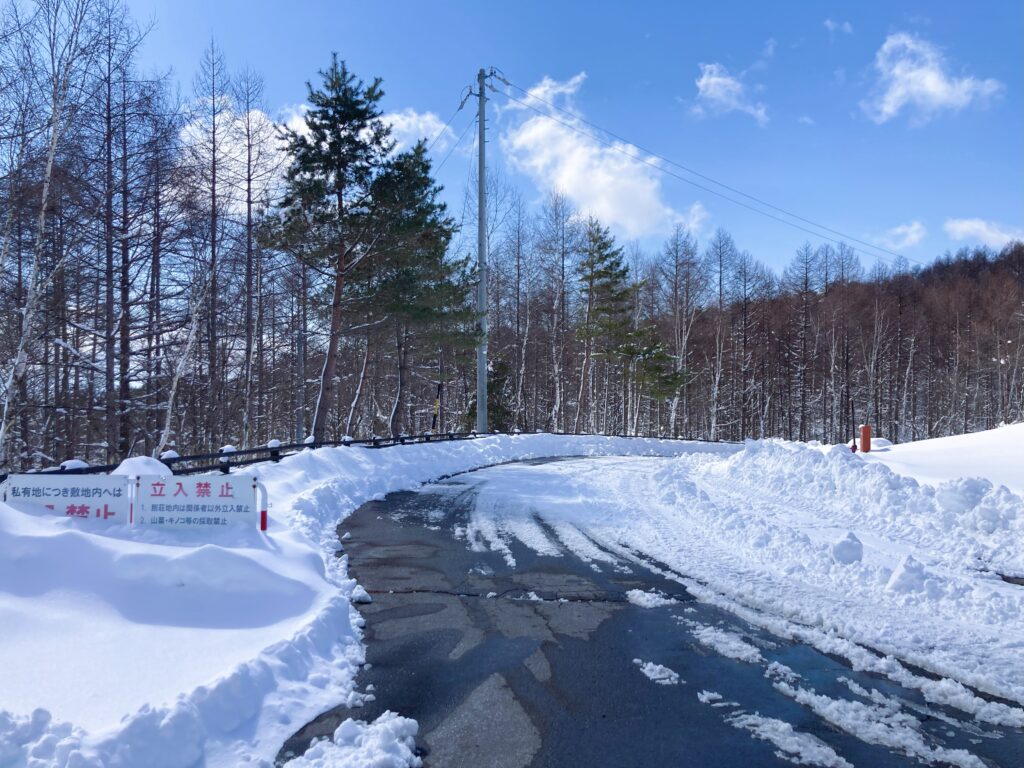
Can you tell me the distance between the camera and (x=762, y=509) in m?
10.6

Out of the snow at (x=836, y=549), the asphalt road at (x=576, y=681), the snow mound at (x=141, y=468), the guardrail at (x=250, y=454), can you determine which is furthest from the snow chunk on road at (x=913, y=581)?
the guardrail at (x=250, y=454)

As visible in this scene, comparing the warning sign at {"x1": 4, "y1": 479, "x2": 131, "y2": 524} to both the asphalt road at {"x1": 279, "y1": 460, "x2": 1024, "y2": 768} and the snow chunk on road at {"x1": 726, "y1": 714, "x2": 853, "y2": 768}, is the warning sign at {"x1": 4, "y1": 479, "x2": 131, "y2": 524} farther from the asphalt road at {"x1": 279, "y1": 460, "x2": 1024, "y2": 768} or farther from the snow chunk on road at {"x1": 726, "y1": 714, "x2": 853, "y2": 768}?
the snow chunk on road at {"x1": 726, "y1": 714, "x2": 853, "y2": 768}

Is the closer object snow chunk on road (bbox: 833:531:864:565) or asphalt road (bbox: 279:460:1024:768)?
asphalt road (bbox: 279:460:1024:768)

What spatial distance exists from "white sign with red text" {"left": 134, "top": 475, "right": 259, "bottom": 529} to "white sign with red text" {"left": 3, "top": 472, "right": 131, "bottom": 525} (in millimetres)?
197

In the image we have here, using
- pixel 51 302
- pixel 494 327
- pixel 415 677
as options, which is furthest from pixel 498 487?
pixel 494 327

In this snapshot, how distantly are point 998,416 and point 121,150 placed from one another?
58901 millimetres

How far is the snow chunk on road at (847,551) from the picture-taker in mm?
7027

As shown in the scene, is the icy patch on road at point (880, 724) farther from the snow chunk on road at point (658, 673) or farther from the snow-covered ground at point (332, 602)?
the snow chunk on road at point (658, 673)

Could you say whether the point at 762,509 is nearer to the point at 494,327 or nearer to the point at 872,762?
the point at 872,762

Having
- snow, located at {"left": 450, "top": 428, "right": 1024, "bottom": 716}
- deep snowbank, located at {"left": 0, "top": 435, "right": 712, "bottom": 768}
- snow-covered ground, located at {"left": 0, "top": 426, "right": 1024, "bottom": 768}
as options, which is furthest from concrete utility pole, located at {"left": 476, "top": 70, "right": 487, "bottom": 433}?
deep snowbank, located at {"left": 0, "top": 435, "right": 712, "bottom": 768}

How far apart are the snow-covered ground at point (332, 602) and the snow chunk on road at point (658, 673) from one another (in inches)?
0.9

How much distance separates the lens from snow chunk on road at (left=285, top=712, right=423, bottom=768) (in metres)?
3.24

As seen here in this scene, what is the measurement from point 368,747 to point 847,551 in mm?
6231

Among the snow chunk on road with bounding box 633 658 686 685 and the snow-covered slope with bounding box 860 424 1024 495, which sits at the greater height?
the snow-covered slope with bounding box 860 424 1024 495
